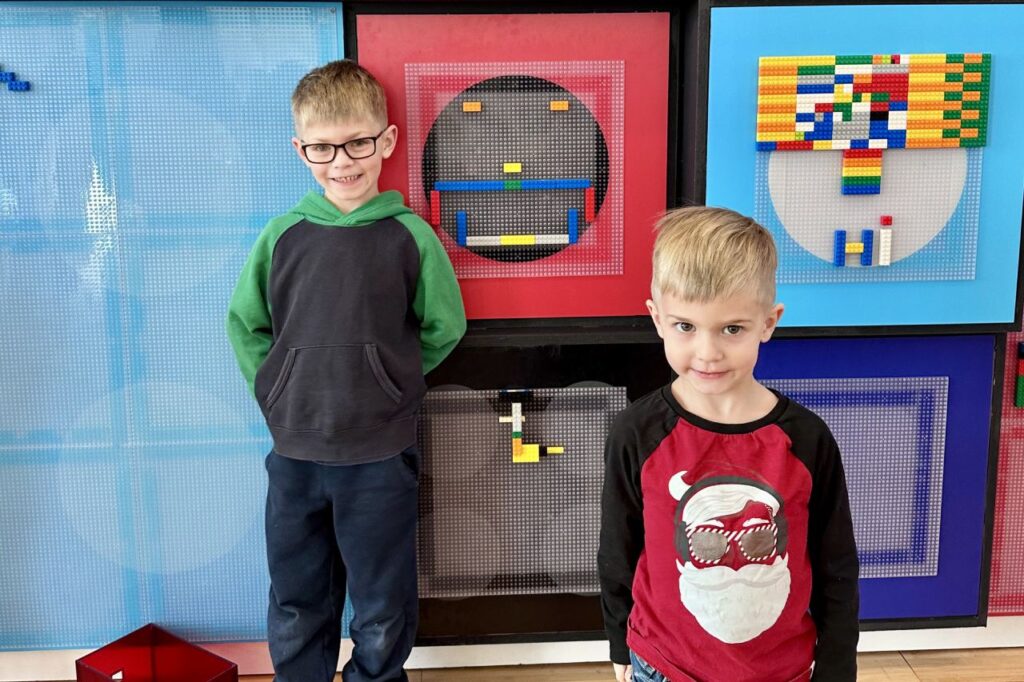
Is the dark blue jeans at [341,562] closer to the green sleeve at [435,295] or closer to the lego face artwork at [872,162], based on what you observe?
the green sleeve at [435,295]

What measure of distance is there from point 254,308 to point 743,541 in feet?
3.31

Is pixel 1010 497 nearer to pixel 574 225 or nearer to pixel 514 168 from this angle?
pixel 574 225

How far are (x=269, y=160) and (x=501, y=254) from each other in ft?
1.62

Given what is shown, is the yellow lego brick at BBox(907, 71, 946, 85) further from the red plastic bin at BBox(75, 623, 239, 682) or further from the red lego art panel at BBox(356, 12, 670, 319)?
the red plastic bin at BBox(75, 623, 239, 682)

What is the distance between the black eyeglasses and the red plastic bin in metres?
1.05

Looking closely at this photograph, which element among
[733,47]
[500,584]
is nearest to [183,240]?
[500,584]

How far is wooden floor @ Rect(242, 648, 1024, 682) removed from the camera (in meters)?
2.01

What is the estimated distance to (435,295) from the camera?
175 cm

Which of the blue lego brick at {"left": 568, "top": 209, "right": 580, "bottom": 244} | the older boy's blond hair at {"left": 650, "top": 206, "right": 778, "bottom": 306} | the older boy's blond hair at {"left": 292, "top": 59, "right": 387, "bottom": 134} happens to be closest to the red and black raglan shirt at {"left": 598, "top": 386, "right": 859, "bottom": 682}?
the older boy's blond hair at {"left": 650, "top": 206, "right": 778, "bottom": 306}

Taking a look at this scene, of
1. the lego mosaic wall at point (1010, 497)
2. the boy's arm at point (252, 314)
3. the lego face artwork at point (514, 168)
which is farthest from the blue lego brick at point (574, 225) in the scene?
the lego mosaic wall at point (1010, 497)

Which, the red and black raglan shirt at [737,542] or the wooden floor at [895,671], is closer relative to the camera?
the red and black raglan shirt at [737,542]

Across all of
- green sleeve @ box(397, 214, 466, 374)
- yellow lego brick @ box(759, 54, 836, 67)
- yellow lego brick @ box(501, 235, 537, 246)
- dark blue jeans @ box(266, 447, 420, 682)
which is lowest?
Answer: dark blue jeans @ box(266, 447, 420, 682)

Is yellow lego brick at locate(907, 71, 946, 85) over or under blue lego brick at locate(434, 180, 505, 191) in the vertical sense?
over

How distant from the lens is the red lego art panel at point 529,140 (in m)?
1.81
